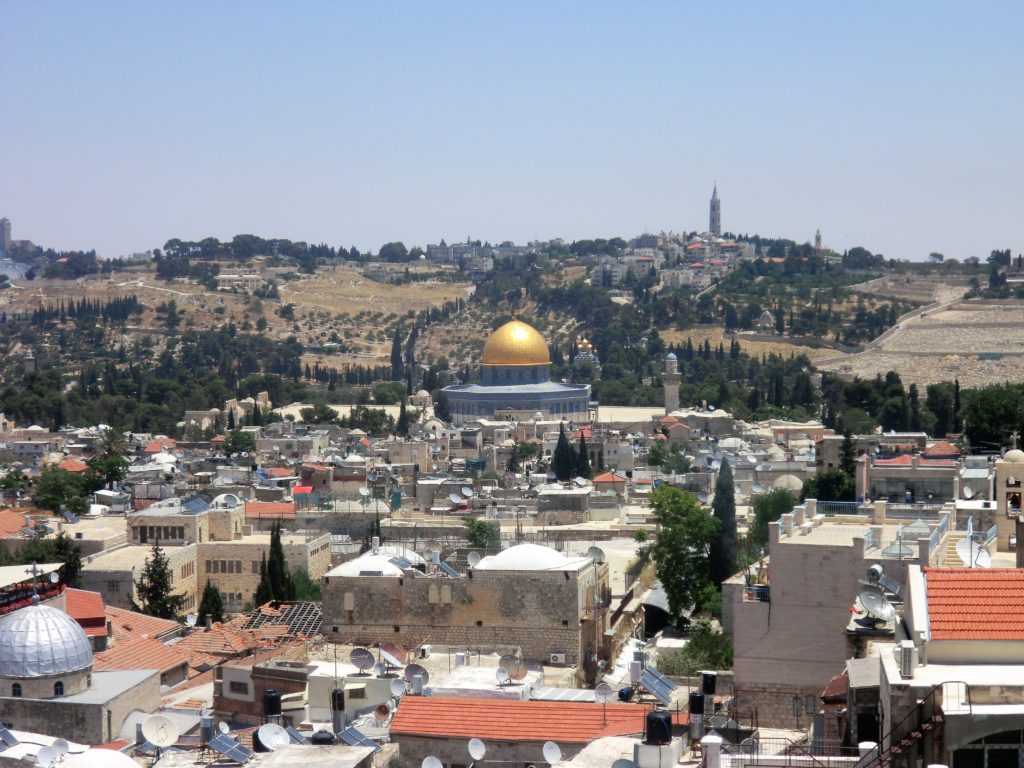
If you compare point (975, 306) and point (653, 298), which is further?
point (653, 298)

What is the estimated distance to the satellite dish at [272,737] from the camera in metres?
12.0

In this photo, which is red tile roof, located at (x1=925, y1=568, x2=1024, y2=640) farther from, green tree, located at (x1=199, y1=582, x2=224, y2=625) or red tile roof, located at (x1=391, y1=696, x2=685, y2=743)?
green tree, located at (x1=199, y1=582, x2=224, y2=625)

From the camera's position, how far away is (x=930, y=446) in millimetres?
43594

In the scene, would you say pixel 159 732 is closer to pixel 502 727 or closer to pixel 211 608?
pixel 502 727

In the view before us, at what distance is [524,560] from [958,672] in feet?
40.6

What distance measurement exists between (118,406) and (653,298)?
166 ft

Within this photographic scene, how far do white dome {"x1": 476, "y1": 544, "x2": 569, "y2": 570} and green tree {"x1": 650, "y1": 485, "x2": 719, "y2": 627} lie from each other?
3502 millimetres

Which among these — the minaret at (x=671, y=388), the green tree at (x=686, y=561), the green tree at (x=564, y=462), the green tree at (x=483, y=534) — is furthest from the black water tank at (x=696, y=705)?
the minaret at (x=671, y=388)

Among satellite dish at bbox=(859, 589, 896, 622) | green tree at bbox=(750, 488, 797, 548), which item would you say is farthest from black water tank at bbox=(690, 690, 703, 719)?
green tree at bbox=(750, 488, 797, 548)

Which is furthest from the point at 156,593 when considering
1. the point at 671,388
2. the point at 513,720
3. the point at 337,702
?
the point at 671,388

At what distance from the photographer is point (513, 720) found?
1277cm

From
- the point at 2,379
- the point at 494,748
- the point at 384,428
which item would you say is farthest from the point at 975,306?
the point at 494,748

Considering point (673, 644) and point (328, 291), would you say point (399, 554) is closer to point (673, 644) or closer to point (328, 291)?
point (673, 644)

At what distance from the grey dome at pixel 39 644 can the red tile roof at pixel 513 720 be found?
222 inches
